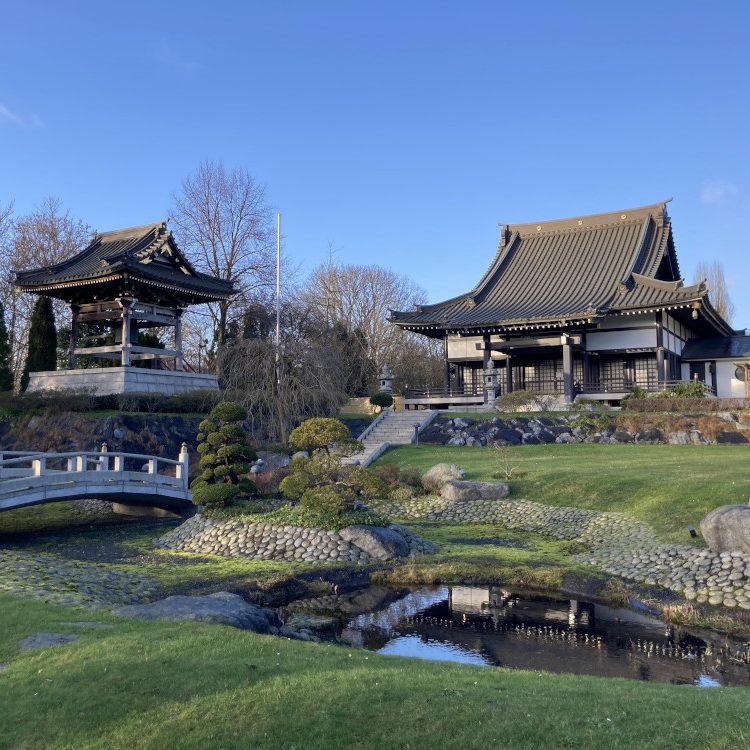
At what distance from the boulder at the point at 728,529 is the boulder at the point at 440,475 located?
928cm

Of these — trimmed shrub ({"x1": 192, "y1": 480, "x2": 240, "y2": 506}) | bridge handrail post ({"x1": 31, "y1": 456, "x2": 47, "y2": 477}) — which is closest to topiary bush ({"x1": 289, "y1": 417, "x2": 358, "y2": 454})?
trimmed shrub ({"x1": 192, "y1": 480, "x2": 240, "y2": 506})

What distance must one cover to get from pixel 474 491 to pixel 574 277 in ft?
67.4

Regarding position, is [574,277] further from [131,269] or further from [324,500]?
[324,500]

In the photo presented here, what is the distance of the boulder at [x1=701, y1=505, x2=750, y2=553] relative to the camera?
1213 cm

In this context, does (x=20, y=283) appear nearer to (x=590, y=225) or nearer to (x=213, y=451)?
(x=213, y=451)

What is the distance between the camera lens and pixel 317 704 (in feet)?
19.3

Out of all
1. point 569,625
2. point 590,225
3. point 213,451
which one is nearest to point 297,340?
point 213,451

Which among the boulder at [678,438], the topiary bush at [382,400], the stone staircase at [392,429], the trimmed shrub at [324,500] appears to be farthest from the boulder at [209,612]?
the topiary bush at [382,400]

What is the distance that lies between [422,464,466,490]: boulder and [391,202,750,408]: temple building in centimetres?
1114

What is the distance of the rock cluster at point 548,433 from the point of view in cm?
2589

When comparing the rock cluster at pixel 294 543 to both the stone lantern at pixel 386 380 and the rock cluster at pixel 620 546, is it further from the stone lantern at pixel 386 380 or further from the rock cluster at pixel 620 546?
the stone lantern at pixel 386 380

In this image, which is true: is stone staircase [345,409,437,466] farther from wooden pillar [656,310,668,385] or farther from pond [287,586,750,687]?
pond [287,586,750,687]

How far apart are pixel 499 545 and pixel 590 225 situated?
2931 cm

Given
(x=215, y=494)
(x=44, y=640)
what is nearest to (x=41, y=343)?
(x=215, y=494)
